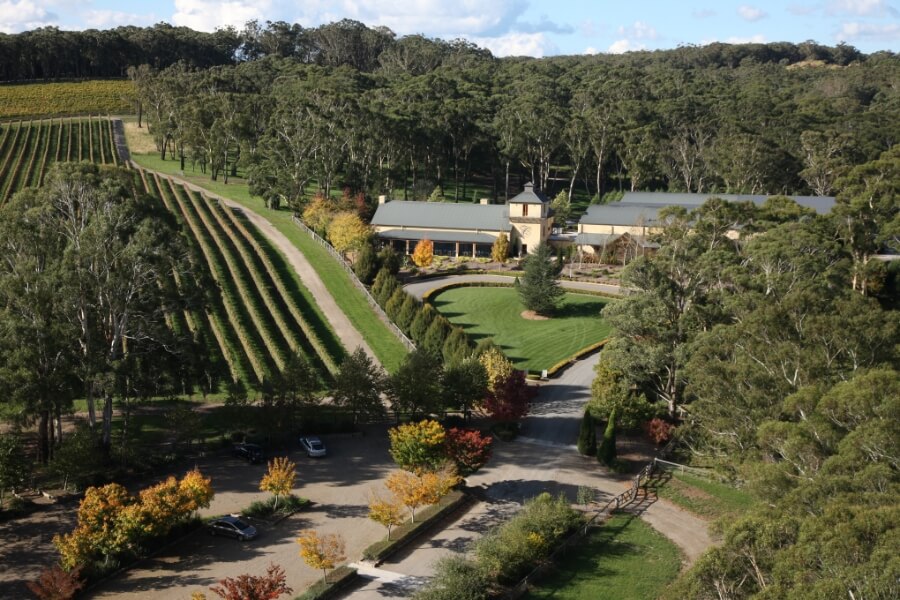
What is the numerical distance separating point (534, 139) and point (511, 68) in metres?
62.9

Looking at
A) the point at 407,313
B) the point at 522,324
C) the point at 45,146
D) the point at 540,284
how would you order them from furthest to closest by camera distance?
the point at 45,146
the point at 540,284
the point at 522,324
the point at 407,313

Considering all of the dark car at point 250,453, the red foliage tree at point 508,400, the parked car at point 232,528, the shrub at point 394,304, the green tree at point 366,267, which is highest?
the green tree at point 366,267

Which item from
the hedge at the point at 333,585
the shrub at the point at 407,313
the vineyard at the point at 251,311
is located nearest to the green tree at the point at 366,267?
the vineyard at the point at 251,311

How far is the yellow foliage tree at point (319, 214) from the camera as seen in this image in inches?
3346

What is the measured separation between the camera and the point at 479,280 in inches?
3093

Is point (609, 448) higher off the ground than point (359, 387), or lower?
lower

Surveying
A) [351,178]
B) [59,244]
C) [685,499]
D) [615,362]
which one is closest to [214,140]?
[351,178]

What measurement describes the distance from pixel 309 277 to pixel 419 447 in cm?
3840

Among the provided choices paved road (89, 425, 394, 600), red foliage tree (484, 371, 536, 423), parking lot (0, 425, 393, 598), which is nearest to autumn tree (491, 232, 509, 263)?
red foliage tree (484, 371, 536, 423)

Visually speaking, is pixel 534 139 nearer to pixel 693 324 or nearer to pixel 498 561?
pixel 693 324

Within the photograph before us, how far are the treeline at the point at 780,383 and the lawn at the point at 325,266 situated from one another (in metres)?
18.0

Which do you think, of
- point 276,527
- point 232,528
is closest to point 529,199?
point 276,527

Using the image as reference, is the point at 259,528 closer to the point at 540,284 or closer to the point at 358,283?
the point at 540,284

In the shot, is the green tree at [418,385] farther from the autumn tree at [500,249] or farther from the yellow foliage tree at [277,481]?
the autumn tree at [500,249]
